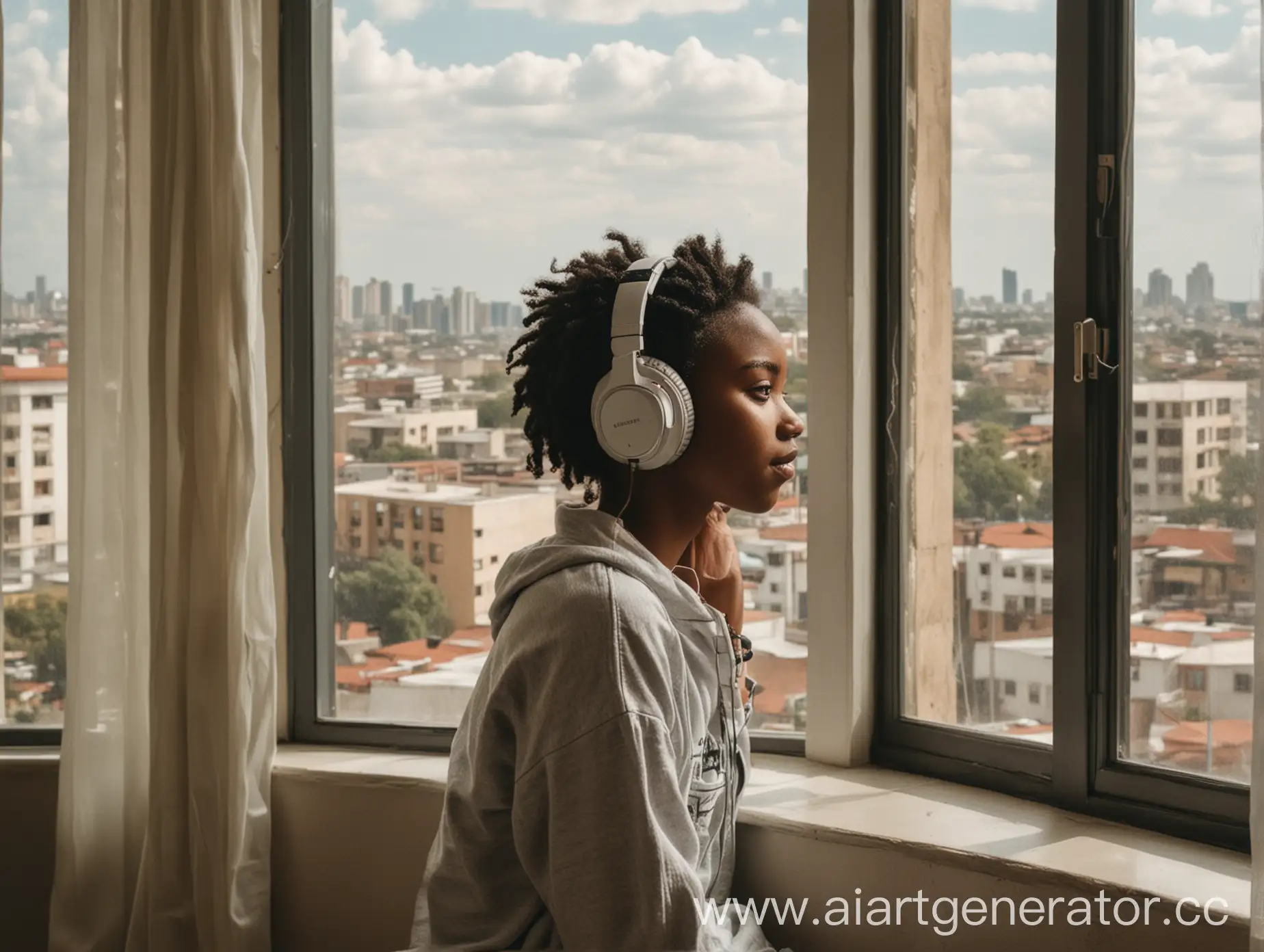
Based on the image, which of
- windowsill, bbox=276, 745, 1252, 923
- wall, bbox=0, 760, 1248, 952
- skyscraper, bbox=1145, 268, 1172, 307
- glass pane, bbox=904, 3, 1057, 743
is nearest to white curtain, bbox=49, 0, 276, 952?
wall, bbox=0, 760, 1248, 952

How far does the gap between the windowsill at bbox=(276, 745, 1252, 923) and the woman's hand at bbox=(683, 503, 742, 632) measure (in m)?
0.27

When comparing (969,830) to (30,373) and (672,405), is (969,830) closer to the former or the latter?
(672,405)

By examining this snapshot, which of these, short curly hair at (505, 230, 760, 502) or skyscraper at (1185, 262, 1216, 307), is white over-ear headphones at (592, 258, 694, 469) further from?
skyscraper at (1185, 262, 1216, 307)

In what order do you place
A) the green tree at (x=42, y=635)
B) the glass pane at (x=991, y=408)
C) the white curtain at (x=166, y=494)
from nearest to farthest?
the glass pane at (x=991, y=408), the white curtain at (x=166, y=494), the green tree at (x=42, y=635)

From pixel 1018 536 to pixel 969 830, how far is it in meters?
0.41

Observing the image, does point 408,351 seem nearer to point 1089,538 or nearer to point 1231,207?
point 1089,538

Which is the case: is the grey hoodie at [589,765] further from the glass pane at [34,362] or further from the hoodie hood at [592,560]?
the glass pane at [34,362]

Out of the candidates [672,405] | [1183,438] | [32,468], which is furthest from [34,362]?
[1183,438]

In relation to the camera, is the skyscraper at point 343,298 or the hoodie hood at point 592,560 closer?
the hoodie hood at point 592,560

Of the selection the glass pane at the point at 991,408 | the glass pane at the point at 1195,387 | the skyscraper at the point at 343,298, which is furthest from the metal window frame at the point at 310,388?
the glass pane at the point at 1195,387

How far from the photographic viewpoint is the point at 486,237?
6.50 feet

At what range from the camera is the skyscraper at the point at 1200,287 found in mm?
1444

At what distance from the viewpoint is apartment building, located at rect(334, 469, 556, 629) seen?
1985 mm

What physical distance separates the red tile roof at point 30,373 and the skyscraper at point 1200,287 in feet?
5.85
